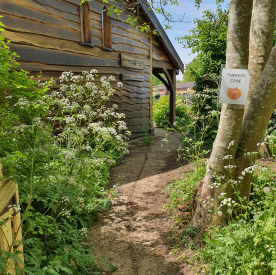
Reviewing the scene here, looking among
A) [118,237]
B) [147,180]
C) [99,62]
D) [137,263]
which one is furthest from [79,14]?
[137,263]

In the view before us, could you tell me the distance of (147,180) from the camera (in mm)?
4676

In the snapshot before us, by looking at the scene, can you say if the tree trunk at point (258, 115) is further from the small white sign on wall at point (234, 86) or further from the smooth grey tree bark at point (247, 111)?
the small white sign on wall at point (234, 86)

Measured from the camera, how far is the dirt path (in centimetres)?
245

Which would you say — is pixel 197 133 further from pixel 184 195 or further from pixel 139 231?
pixel 139 231

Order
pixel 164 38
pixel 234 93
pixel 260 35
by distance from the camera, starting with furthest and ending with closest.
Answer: pixel 164 38, pixel 260 35, pixel 234 93

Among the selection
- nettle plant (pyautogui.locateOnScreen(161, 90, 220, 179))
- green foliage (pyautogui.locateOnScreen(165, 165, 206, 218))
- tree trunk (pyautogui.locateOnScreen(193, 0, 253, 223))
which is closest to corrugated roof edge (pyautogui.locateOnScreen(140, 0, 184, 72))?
nettle plant (pyautogui.locateOnScreen(161, 90, 220, 179))

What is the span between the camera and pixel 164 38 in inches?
363

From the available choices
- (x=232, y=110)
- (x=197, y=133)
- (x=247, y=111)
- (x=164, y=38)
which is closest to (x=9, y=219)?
(x=232, y=110)

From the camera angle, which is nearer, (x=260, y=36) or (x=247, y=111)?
Answer: (x=247, y=111)

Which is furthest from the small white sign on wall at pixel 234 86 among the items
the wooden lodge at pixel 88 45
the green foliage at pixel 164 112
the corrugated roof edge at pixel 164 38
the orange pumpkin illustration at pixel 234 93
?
the green foliage at pixel 164 112

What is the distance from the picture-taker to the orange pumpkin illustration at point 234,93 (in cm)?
238

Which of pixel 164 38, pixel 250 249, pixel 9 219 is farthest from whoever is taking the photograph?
pixel 164 38

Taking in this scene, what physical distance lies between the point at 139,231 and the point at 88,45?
5007 millimetres

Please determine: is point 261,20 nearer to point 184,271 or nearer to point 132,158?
point 184,271
